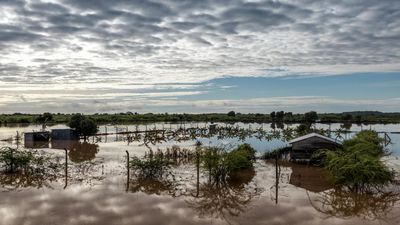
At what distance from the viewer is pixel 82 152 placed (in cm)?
2838

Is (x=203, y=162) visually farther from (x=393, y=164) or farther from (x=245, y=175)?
(x=393, y=164)

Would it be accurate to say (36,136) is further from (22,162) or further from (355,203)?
(355,203)

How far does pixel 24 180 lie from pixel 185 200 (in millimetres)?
7794

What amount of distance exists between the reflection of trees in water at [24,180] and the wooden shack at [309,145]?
13.1 m

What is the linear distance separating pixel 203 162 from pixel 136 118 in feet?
221

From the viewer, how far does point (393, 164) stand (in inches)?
891

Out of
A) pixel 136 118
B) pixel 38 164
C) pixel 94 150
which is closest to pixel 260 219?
pixel 38 164

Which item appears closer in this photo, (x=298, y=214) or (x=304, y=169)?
(x=298, y=214)

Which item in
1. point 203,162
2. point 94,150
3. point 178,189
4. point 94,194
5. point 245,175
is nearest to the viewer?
point 94,194

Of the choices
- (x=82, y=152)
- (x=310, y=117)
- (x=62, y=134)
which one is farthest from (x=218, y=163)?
(x=310, y=117)

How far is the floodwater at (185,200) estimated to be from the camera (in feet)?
40.4

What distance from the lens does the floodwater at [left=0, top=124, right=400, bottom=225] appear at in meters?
12.3

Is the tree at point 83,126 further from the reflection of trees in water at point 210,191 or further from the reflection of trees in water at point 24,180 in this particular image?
the reflection of trees in water at point 210,191

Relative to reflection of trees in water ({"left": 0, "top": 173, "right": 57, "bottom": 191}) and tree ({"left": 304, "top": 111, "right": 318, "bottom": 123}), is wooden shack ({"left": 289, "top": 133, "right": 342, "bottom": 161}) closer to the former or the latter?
reflection of trees in water ({"left": 0, "top": 173, "right": 57, "bottom": 191})
